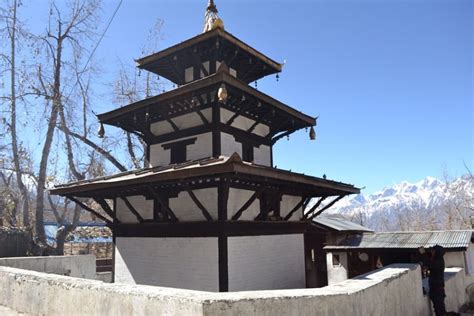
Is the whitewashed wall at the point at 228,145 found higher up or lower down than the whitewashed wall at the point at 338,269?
higher up

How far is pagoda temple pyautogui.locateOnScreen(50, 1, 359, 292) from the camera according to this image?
862 centimetres

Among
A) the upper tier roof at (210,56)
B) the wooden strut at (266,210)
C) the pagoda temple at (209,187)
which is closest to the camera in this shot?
the pagoda temple at (209,187)

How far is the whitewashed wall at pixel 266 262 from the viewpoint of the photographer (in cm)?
873

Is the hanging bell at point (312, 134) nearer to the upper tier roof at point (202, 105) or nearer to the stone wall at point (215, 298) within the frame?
the upper tier roof at point (202, 105)

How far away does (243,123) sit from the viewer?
35.8 ft

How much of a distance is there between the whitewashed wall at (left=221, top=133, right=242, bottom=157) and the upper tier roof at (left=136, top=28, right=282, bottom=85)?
2653 mm

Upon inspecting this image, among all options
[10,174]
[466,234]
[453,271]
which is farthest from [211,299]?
[10,174]

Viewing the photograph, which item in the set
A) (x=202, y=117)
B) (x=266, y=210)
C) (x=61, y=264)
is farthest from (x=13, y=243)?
(x=266, y=210)

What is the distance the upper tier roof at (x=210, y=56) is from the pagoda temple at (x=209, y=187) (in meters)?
0.03

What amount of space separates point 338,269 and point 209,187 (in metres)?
7.15

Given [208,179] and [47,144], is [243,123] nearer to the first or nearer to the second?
[208,179]

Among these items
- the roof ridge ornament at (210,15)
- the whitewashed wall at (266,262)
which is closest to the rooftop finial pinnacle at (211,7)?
the roof ridge ornament at (210,15)

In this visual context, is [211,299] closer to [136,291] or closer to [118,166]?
[136,291]

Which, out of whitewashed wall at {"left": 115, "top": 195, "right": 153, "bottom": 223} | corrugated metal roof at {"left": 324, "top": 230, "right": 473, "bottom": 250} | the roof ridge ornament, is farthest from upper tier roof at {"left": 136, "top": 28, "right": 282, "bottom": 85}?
corrugated metal roof at {"left": 324, "top": 230, "right": 473, "bottom": 250}
